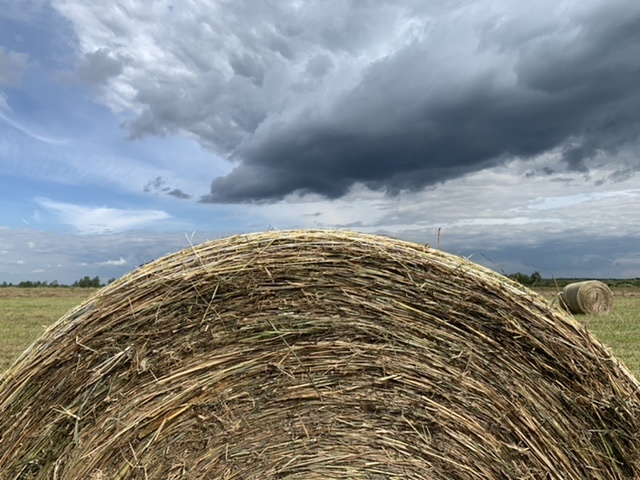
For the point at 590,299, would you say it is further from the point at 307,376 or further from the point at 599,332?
the point at 307,376

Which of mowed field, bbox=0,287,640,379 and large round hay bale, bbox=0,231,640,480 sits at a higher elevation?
large round hay bale, bbox=0,231,640,480

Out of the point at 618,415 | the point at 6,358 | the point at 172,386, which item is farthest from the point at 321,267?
the point at 6,358

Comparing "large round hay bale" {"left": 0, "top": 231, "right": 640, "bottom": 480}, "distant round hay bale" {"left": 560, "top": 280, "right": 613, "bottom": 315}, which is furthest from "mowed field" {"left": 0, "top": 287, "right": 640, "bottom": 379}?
"large round hay bale" {"left": 0, "top": 231, "right": 640, "bottom": 480}

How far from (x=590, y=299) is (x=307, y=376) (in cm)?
1534

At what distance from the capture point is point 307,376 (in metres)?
2.86

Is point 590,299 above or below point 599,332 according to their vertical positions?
below

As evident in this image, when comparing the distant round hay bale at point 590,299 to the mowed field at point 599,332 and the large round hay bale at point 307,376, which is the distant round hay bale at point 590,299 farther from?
the large round hay bale at point 307,376

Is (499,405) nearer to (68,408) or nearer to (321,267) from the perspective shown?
(321,267)

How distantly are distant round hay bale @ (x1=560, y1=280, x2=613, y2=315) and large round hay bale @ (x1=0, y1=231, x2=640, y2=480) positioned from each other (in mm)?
14339

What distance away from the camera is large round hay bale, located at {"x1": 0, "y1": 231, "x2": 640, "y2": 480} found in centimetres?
283

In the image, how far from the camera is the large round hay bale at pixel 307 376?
9.29 ft

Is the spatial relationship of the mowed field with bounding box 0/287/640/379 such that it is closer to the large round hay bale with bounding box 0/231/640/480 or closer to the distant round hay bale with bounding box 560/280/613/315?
the distant round hay bale with bounding box 560/280/613/315

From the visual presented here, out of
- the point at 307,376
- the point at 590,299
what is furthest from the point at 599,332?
the point at 307,376

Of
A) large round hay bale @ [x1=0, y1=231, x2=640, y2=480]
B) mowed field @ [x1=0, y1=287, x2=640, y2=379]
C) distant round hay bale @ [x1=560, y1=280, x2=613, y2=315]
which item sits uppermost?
large round hay bale @ [x1=0, y1=231, x2=640, y2=480]
